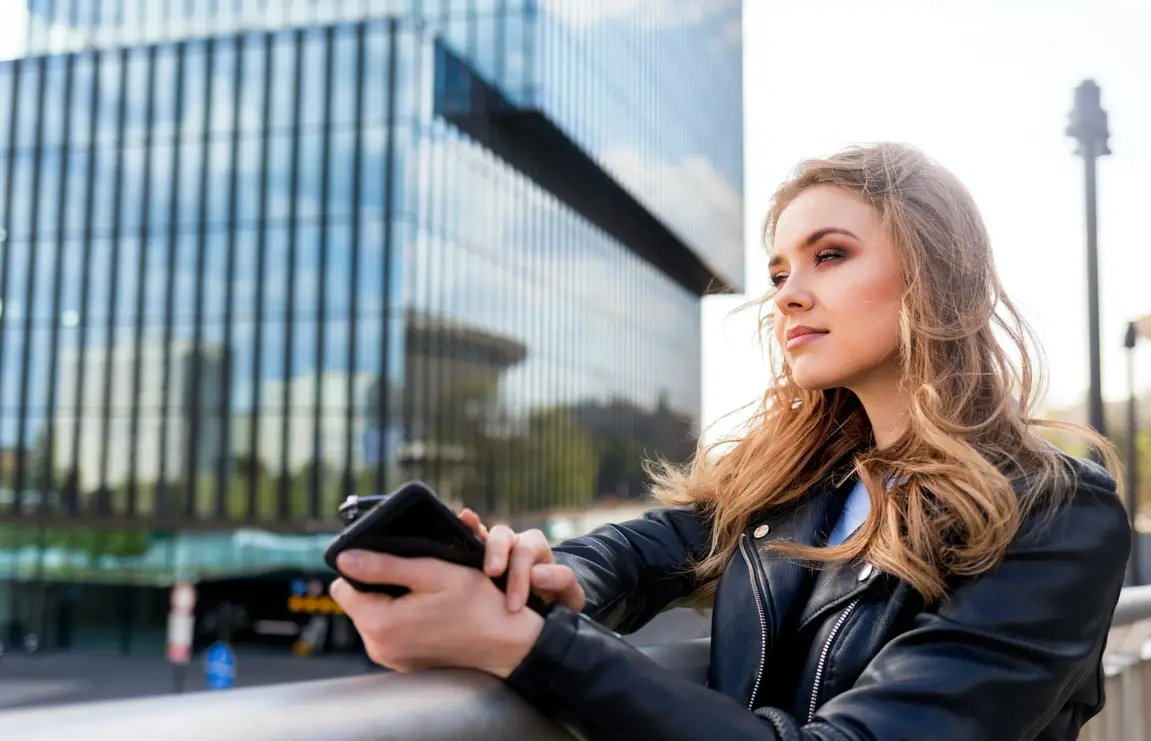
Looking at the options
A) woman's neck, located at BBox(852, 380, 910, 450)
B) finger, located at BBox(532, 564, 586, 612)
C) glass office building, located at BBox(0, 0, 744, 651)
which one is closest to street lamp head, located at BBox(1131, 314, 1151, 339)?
woman's neck, located at BBox(852, 380, 910, 450)

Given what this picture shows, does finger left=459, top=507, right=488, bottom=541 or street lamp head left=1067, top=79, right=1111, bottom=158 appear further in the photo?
street lamp head left=1067, top=79, right=1111, bottom=158

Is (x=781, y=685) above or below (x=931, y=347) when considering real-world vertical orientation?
below

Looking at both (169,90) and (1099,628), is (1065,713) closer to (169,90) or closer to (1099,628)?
(1099,628)

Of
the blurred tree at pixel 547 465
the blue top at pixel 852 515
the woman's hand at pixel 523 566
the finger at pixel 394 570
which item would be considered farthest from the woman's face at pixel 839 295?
the blurred tree at pixel 547 465

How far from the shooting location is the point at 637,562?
87.0 inches

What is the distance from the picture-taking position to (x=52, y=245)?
30031 millimetres

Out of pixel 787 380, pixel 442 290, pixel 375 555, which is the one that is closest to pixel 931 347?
pixel 787 380

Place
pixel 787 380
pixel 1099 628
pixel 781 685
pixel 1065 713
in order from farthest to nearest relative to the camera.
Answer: pixel 787 380 → pixel 781 685 → pixel 1065 713 → pixel 1099 628

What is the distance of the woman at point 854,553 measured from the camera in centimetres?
125

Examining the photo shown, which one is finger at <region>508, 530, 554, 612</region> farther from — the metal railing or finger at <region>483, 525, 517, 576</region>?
the metal railing

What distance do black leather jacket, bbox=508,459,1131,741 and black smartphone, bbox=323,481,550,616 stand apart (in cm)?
14

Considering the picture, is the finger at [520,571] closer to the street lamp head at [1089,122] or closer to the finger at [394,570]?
the finger at [394,570]

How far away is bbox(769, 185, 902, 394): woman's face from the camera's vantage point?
2.04 m

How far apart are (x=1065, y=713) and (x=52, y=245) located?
32491mm
